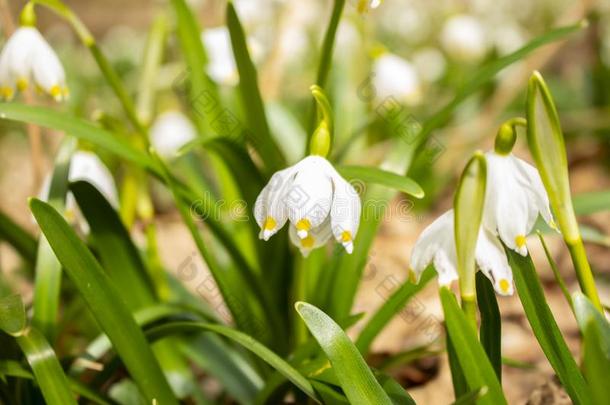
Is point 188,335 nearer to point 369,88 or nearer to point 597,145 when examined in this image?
point 369,88

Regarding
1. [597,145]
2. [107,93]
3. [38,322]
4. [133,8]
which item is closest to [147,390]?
[38,322]

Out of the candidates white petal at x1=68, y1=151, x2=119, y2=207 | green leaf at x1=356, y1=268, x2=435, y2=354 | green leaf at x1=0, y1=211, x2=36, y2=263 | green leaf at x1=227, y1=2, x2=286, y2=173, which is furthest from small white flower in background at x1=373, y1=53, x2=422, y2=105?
green leaf at x1=0, y1=211, x2=36, y2=263

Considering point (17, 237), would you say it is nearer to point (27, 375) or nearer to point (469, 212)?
point (27, 375)

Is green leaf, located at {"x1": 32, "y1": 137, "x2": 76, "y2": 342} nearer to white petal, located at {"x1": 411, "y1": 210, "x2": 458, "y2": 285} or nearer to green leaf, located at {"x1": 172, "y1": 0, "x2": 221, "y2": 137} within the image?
green leaf, located at {"x1": 172, "y1": 0, "x2": 221, "y2": 137}

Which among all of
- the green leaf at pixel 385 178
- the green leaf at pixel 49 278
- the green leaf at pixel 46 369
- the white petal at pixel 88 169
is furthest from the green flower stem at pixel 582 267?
the white petal at pixel 88 169

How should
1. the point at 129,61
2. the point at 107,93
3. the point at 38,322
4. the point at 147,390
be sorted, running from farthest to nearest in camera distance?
1. the point at 129,61
2. the point at 107,93
3. the point at 38,322
4. the point at 147,390

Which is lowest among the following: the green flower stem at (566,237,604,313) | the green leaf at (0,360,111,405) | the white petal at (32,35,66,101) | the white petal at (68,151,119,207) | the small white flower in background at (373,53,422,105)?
the green leaf at (0,360,111,405)

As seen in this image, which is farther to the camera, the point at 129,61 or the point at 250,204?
the point at 129,61
